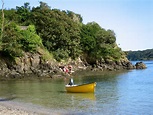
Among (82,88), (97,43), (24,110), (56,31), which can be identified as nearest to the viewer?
(24,110)

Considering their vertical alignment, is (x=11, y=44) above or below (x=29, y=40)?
below

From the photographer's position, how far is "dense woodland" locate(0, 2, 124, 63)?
5520 cm

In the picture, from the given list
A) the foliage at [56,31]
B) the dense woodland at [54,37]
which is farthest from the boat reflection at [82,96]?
the foliage at [56,31]

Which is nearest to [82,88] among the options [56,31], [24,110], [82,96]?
[82,96]

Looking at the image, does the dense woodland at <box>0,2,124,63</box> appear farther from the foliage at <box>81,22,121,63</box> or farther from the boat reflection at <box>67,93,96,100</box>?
the boat reflection at <box>67,93,96,100</box>

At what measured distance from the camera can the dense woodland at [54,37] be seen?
181 feet

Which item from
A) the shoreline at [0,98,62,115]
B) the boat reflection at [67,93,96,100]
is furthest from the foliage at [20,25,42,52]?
the shoreline at [0,98,62,115]

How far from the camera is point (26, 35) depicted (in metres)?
57.6

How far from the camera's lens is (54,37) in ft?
211

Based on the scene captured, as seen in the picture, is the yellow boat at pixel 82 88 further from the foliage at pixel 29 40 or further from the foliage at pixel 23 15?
the foliage at pixel 23 15

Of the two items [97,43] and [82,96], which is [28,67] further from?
[97,43]

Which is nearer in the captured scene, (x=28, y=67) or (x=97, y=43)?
(x=28, y=67)

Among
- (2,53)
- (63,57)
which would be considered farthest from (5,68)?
(63,57)

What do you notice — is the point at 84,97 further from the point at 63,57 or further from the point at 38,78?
the point at 63,57
